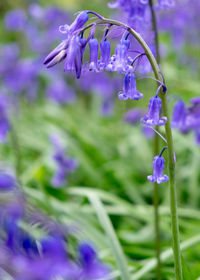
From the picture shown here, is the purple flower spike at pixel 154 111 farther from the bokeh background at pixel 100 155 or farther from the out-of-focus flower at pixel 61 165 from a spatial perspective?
the out-of-focus flower at pixel 61 165

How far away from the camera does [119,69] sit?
72.4 inches

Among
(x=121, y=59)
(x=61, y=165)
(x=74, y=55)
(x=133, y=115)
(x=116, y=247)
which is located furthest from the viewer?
(x=133, y=115)

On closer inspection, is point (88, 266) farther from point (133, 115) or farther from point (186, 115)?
point (133, 115)

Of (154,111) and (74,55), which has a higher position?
(74,55)

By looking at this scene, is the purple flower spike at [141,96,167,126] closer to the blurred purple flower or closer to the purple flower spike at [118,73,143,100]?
the purple flower spike at [118,73,143,100]

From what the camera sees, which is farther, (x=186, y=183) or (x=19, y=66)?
(x=19, y=66)

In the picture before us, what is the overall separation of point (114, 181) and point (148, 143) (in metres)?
1.03

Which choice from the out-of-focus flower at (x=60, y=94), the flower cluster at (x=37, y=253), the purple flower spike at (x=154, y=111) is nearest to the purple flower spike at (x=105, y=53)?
the purple flower spike at (x=154, y=111)

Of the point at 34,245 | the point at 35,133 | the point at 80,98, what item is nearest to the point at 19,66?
the point at 35,133

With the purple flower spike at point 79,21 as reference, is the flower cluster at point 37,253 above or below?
below

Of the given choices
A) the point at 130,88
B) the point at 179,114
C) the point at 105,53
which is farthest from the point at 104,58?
the point at 179,114

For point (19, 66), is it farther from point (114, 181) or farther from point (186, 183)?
point (186, 183)

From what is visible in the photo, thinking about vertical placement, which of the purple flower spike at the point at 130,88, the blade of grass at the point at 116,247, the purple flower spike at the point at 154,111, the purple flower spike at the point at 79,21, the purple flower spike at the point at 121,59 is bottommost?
the blade of grass at the point at 116,247

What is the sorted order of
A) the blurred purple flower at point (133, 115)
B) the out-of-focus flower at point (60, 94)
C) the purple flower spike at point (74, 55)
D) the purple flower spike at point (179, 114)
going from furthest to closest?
the out-of-focus flower at point (60, 94)
the blurred purple flower at point (133, 115)
the purple flower spike at point (179, 114)
the purple flower spike at point (74, 55)
